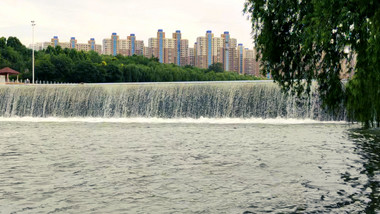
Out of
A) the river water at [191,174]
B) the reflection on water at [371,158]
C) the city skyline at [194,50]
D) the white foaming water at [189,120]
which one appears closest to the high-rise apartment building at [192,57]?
the city skyline at [194,50]

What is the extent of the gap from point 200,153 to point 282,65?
13.1 ft

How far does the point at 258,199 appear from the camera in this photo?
7.89 metres

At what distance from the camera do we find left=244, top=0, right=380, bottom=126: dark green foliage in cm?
783

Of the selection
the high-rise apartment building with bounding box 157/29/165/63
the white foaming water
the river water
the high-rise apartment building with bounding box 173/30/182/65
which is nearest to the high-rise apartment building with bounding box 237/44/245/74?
the high-rise apartment building with bounding box 173/30/182/65

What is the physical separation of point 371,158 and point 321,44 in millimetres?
4919

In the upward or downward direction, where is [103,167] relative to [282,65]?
downward

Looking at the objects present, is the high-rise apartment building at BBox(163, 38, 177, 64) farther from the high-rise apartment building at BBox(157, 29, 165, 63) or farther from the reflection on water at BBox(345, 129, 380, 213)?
the reflection on water at BBox(345, 129, 380, 213)

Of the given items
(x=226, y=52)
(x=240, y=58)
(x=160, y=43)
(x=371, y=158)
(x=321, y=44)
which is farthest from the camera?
(x=160, y=43)

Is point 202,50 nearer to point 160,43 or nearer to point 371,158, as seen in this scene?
point 160,43

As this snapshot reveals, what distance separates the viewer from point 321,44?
8703mm

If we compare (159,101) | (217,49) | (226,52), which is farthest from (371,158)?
(217,49)

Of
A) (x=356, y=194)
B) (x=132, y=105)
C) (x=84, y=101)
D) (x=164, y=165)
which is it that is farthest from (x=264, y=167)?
(x=84, y=101)

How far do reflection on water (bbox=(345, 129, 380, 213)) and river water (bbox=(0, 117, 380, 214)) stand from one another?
24mm

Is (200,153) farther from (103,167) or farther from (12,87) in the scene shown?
(12,87)
